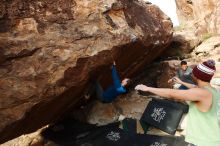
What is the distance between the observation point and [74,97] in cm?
645

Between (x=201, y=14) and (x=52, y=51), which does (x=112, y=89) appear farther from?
(x=201, y=14)

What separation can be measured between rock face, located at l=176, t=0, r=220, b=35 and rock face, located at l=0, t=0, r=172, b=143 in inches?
263

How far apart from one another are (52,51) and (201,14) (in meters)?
11.0

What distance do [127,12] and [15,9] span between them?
2.40m

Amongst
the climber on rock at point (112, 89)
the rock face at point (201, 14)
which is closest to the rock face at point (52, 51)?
the climber on rock at point (112, 89)

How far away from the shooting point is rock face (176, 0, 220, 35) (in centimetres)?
1288

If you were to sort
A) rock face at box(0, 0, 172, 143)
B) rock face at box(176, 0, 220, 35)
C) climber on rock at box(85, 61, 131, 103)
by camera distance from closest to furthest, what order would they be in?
1. rock face at box(0, 0, 172, 143)
2. climber on rock at box(85, 61, 131, 103)
3. rock face at box(176, 0, 220, 35)

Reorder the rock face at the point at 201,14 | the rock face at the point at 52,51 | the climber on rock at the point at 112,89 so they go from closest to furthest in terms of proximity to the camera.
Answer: the rock face at the point at 52,51 < the climber on rock at the point at 112,89 < the rock face at the point at 201,14

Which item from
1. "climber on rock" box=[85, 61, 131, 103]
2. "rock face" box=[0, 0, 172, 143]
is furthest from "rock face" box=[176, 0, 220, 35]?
"rock face" box=[0, 0, 172, 143]

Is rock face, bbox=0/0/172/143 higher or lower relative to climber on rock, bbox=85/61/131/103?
higher

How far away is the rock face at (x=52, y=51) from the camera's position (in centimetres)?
491

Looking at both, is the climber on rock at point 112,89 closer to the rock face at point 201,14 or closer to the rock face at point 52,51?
the rock face at point 52,51

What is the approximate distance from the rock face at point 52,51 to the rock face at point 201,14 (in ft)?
21.9

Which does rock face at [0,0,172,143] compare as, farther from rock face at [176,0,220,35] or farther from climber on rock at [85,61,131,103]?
rock face at [176,0,220,35]
